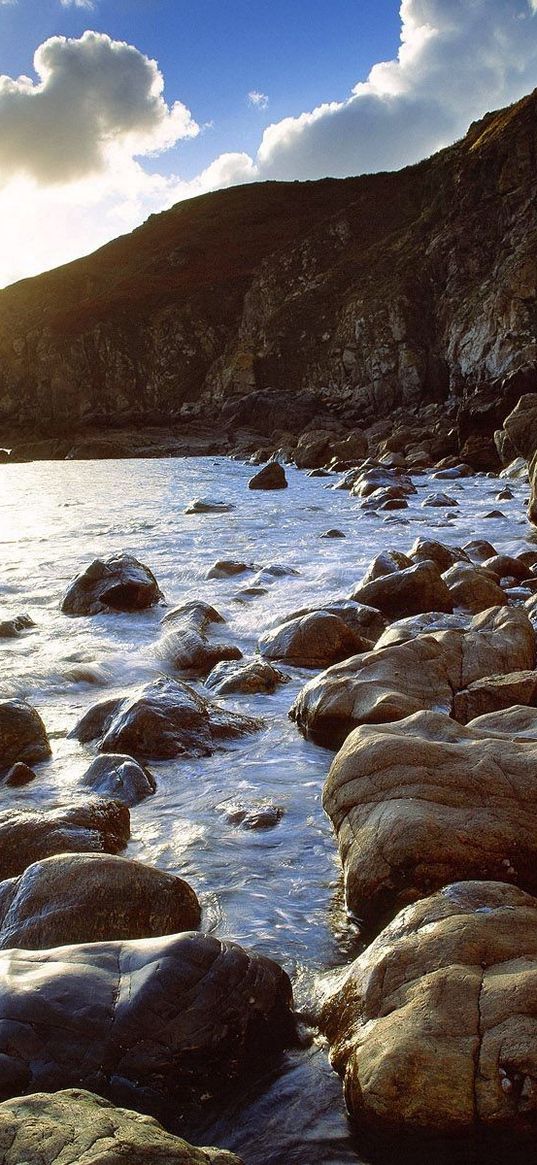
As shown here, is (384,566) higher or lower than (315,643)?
higher

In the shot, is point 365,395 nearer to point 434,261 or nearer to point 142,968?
point 434,261

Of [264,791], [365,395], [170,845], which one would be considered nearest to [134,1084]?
[170,845]

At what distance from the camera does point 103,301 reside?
75250mm

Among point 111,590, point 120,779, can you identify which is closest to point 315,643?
point 120,779

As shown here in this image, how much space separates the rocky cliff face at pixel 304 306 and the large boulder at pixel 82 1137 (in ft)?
84.9

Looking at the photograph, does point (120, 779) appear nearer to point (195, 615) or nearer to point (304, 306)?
point (195, 615)

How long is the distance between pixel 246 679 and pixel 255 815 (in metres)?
1.80

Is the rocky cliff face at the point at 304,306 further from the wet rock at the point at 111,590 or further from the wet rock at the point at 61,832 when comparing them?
the wet rock at the point at 61,832

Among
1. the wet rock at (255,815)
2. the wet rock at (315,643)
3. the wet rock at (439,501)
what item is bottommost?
the wet rock at (255,815)

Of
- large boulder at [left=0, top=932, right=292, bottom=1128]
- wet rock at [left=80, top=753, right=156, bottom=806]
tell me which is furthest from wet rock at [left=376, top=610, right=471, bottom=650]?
large boulder at [left=0, top=932, right=292, bottom=1128]

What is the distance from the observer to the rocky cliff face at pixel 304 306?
45.6 metres

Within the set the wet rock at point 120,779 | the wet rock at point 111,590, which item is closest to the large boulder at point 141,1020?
the wet rock at point 120,779

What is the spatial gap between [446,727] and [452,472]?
2050cm

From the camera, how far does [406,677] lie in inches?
183
